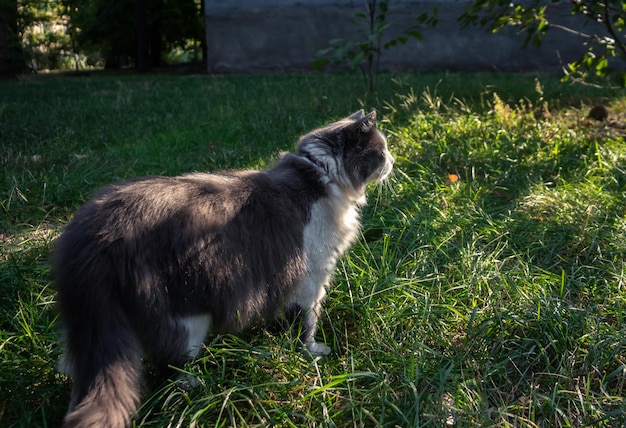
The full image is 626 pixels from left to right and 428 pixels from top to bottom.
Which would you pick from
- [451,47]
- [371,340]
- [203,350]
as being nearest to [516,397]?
[371,340]


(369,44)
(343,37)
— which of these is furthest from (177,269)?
(343,37)

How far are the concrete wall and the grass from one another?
6.42m

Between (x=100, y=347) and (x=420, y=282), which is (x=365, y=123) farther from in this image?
(x=100, y=347)

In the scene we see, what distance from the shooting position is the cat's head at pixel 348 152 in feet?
8.14

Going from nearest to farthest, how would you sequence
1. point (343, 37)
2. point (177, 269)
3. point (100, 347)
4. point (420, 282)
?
point (100, 347) → point (177, 269) → point (420, 282) → point (343, 37)

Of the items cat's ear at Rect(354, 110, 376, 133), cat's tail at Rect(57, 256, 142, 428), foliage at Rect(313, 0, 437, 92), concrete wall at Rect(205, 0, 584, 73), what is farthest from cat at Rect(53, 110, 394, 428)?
concrete wall at Rect(205, 0, 584, 73)

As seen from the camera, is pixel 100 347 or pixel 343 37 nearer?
pixel 100 347

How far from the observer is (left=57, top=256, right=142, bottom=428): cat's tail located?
5.16 ft

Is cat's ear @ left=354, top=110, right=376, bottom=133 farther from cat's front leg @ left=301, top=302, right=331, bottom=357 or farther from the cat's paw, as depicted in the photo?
the cat's paw

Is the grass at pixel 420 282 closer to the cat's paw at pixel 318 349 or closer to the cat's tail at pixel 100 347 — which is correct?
the cat's paw at pixel 318 349

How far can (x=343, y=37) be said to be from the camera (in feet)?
36.5

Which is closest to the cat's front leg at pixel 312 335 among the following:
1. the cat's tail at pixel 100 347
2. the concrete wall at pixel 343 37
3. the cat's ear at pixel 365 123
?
the cat's tail at pixel 100 347

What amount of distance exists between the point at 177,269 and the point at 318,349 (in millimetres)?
747

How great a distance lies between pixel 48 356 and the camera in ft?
6.62
